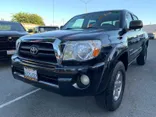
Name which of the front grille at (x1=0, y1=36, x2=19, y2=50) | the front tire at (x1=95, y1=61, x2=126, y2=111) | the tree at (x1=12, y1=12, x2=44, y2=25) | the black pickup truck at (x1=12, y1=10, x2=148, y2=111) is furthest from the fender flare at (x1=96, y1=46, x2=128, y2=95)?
the tree at (x1=12, y1=12, x2=44, y2=25)

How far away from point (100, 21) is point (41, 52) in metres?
1.63

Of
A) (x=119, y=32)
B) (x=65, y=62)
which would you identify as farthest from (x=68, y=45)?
(x=119, y=32)

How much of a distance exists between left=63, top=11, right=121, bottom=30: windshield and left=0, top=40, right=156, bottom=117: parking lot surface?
4.57 feet

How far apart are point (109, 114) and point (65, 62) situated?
110cm

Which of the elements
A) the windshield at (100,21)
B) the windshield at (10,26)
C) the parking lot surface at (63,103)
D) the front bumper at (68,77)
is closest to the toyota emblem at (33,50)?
the front bumper at (68,77)

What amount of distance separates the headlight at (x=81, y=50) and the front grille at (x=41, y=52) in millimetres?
222

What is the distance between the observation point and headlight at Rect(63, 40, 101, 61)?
2.17 metres

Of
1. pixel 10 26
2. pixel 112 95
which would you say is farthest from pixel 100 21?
pixel 10 26

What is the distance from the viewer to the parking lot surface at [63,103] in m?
2.62

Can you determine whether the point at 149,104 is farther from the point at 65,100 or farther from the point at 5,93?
the point at 5,93

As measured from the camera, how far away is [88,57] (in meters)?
2.16

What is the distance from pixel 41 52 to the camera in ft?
7.98

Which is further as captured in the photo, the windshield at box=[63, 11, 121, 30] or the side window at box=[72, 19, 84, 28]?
the side window at box=[72, 19, 84, 28]

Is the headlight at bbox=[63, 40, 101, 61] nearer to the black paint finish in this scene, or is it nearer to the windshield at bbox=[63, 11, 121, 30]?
the black paint finish
